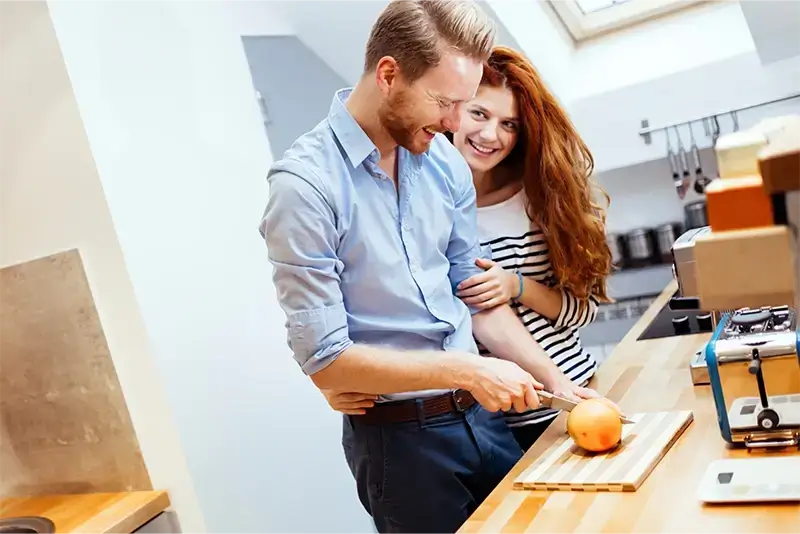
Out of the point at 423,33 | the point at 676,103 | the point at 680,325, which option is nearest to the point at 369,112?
the point at 423,33

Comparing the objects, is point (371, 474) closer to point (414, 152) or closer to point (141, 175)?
point (414, 152)

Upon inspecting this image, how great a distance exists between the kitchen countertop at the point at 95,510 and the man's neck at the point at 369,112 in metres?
0.91

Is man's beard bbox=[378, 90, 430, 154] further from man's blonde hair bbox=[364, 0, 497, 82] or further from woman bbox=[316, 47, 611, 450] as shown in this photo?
woman bbox=[316, 47, 611, 450]

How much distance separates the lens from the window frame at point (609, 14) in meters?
2.70

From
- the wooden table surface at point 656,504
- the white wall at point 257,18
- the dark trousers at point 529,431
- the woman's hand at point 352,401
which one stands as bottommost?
the dark trousers at point 529,431

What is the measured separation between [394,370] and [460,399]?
0.20m

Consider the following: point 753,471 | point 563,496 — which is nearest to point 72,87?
point 563,496

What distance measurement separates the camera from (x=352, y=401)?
1425mm

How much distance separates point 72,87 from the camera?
1.70 metres

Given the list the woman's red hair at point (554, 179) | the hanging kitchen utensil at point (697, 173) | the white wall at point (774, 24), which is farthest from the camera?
the hanging kitchen utensil at point (697, 173)

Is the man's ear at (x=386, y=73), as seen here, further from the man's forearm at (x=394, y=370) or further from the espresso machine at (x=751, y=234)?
the espresso machine at (x=751, y=234)

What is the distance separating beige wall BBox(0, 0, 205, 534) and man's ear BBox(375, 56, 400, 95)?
2.32 ft

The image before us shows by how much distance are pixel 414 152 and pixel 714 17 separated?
5.33ft

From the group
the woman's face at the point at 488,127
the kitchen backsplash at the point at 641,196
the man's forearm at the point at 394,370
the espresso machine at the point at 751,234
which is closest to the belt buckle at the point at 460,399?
the man's forearm at the point at 394,370
